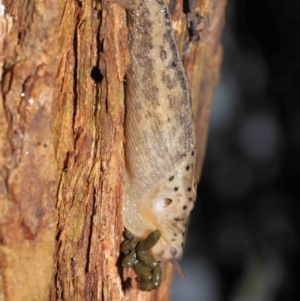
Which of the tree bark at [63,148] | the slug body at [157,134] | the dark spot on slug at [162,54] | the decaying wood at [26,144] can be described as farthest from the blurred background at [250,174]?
the decaying wood at [26,144]

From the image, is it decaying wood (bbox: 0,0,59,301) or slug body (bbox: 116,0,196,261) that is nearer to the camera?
decaying wood (bbox: 0,0,59,301)

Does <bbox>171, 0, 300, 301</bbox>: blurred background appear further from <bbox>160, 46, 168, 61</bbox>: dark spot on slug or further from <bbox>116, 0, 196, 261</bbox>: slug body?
<bbox>160, 46, 168, 61</bbox>: dark spot on slug

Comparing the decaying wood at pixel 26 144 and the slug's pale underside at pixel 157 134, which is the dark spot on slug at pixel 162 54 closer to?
the slug's pale underside at pixel 157 134

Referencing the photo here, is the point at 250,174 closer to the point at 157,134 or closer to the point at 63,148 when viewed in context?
the point at 157,134

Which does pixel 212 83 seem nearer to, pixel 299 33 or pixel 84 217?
pixel 84 217

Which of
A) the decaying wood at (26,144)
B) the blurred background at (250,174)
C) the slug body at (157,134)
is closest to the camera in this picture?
the decaying wood at (26,144)

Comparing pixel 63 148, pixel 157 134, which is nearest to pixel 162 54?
pixel 157 134

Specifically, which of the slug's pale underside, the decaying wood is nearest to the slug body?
the slug's pale underside

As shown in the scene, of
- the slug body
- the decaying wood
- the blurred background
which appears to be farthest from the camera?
the blurred background
